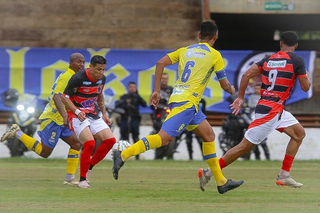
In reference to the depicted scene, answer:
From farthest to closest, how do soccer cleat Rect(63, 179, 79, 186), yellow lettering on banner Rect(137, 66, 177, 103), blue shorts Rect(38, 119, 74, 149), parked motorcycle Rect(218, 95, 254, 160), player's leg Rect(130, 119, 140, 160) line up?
yellow lettering on banner Rect(137, 66, 177, 103)
player's leg Rect(130, 119, 140, 160)
parked motorcycle Rect(218, 95, 254, 160)
blue shorts Rect(38, 119, 74, 149)
soccer cleat Rect(63, 179, 79, 186)

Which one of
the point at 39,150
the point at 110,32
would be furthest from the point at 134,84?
the point at 39,150

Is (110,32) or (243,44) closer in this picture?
(110,32)

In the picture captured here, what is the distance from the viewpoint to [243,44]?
33219 mm

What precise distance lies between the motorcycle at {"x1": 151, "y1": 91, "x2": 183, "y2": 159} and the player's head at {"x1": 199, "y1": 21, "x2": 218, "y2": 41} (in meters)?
9.15

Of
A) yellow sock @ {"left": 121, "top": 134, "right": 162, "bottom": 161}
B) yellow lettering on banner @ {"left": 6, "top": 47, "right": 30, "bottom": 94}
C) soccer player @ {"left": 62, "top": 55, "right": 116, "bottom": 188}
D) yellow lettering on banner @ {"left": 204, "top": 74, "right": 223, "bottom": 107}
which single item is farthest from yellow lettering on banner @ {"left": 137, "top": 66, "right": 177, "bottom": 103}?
yellow sock @ {"left": 121, "top": 134, "right": 162, "bottom": 161}

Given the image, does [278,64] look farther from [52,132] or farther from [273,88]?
[52,132]

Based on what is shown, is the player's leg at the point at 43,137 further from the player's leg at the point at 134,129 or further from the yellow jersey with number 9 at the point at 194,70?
the player's leg at the point at 134,129

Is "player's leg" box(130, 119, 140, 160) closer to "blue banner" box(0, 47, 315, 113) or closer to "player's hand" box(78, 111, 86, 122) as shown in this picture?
"blue banner" box(0, 47, 315, 113)

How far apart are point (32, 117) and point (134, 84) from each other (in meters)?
2.63

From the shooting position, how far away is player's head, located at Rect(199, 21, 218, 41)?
1107 cm

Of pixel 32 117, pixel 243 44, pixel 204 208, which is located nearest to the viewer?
pixel 204 208

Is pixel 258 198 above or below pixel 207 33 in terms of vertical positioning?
below

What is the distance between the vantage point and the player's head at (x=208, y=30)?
1107cm

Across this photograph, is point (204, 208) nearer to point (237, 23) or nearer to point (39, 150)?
point (39, 150)
